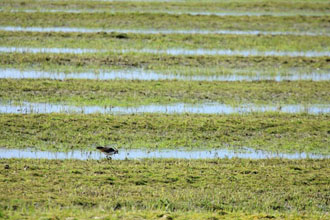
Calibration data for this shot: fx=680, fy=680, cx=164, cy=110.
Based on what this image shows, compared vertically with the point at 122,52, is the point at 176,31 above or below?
above

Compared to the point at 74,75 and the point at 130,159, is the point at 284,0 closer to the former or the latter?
the point at 74,75

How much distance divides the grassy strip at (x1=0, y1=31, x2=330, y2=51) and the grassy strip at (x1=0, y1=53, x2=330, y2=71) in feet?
6.55

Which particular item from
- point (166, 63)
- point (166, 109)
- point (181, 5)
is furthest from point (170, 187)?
point (181, 5)

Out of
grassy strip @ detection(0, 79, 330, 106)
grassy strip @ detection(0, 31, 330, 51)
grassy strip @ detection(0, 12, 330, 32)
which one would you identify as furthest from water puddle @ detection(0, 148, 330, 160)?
grassy strip @ detection(0, 12, 330, 32)

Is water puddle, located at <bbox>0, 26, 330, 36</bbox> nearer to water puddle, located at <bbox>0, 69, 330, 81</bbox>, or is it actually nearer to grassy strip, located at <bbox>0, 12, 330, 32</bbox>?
grassy strip, located at <bbox>0, 12, 330, 32</bbox>

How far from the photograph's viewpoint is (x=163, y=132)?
14.4 meters

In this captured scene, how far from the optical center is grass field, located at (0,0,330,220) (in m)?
10.0

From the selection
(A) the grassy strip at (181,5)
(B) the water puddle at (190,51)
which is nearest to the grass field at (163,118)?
(B) the water puddle at (190,51)

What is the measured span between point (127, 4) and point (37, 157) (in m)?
25.4

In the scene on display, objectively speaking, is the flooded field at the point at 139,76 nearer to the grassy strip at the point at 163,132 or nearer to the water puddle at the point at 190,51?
the water puddle at the point at 190,51

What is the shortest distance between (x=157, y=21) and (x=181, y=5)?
7753 mm

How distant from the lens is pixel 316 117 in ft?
52.3

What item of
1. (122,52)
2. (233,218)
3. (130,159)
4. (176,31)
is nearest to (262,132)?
(130,159)

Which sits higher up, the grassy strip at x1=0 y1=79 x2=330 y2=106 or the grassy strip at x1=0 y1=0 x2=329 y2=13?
the grassy strip at x1=0 y1=0 x2=329 y2=13
